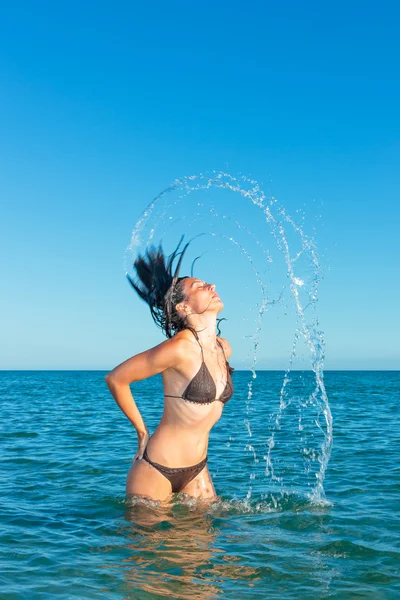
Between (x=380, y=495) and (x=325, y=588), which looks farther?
(x=380, y=495)

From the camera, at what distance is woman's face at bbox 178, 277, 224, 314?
6.96 m

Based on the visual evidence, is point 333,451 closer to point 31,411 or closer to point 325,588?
point 325,588

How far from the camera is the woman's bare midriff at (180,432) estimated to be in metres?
6.80

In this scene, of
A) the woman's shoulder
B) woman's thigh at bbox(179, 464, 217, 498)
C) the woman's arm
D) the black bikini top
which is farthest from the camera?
the woman's shoulder

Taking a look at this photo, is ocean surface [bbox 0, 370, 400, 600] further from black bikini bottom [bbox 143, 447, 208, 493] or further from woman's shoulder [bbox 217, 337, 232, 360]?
woman's shoulder [bbox 217, 337, 232, 360]

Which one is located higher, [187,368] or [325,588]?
[187,368]

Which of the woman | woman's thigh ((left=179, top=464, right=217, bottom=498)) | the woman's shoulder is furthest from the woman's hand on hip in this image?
the woman's shoulder

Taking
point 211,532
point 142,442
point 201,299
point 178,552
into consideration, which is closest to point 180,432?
point 142,442

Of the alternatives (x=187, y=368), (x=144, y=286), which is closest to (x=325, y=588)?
(x=187, y=368)

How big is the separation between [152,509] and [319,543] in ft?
5.96

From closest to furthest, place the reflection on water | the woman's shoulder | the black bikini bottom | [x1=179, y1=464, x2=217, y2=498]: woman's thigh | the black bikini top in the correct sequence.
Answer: the reflection on water
the black bikini top
the black bikini bottom
[x1=179, y1=464, x2=217, y2=498]: woman's thigh
the woman's shoulder

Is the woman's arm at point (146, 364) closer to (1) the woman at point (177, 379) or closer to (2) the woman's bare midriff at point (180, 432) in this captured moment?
(1) the woman at point (177, 379)

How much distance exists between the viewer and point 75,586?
215 inches

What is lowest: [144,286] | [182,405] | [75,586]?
[75,586]
